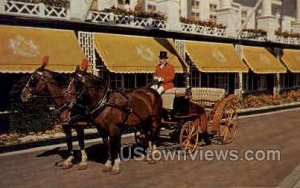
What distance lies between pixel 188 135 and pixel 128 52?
7.96 m

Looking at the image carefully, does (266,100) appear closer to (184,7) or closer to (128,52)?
(184,7)

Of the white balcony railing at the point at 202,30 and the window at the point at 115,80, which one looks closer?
the window at the point at 115,80

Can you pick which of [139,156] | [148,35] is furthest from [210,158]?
Answer: [148,35]

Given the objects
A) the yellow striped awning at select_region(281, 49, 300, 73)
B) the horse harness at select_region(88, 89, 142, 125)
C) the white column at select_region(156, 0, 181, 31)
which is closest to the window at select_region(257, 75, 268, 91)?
the yellow striped awning at select_region(281, 49, 300, 73)

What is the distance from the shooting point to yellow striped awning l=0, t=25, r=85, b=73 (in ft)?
46.9

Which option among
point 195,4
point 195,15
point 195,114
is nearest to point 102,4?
point 195,15

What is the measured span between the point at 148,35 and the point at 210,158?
11055 millimetres

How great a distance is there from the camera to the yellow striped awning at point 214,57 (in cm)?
2198

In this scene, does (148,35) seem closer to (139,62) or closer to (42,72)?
(139,62)

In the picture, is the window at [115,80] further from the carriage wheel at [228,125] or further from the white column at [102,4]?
the carriage wheel at [228,125]

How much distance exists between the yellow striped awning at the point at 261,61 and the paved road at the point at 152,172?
14.1 metres

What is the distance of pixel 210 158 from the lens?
10.9 meters

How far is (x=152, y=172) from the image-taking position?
9.51 m

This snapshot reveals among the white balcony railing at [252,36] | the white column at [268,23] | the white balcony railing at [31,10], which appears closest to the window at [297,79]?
the white column at [268,23]
